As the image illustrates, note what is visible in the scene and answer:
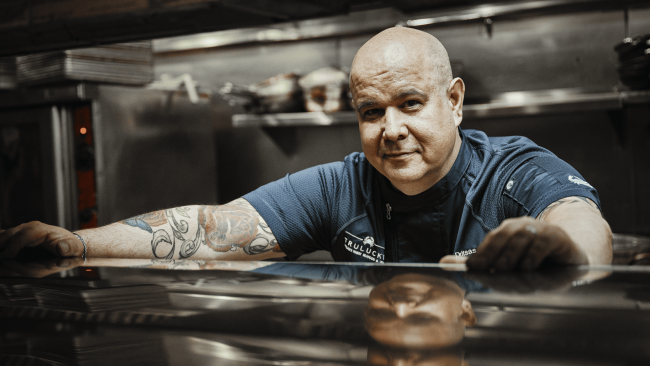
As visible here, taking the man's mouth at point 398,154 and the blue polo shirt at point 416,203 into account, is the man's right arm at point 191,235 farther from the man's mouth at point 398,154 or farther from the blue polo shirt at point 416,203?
the man's mouth at point 398,154

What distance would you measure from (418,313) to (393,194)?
104 cm

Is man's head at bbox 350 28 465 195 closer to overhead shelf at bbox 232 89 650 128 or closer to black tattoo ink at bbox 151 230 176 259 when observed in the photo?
black tattoo ink at bbox 151 230 176 259

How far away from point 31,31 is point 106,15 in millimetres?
211

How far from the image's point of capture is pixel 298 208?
1.56 meters

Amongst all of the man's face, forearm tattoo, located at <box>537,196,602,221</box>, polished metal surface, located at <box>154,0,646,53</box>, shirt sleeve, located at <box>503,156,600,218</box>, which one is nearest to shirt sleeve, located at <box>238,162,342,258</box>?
the man's face

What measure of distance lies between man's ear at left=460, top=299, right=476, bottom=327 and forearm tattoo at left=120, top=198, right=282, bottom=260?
108 centimetres

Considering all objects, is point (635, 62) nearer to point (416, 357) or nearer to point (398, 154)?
point (398, 154)

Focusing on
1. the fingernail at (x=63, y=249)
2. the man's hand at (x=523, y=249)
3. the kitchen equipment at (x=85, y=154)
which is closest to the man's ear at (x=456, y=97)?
the man's hand at (x=523, y=249)

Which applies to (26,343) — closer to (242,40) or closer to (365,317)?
(365,317)

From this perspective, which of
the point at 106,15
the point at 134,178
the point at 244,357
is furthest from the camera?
the point at 134,178

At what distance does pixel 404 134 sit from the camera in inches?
53.1

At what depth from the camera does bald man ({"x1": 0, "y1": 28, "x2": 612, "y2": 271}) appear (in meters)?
1.31

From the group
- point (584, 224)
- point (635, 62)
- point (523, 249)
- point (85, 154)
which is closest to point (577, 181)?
point (584, 224)

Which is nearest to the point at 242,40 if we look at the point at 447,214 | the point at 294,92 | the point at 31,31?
the point at 294,92
